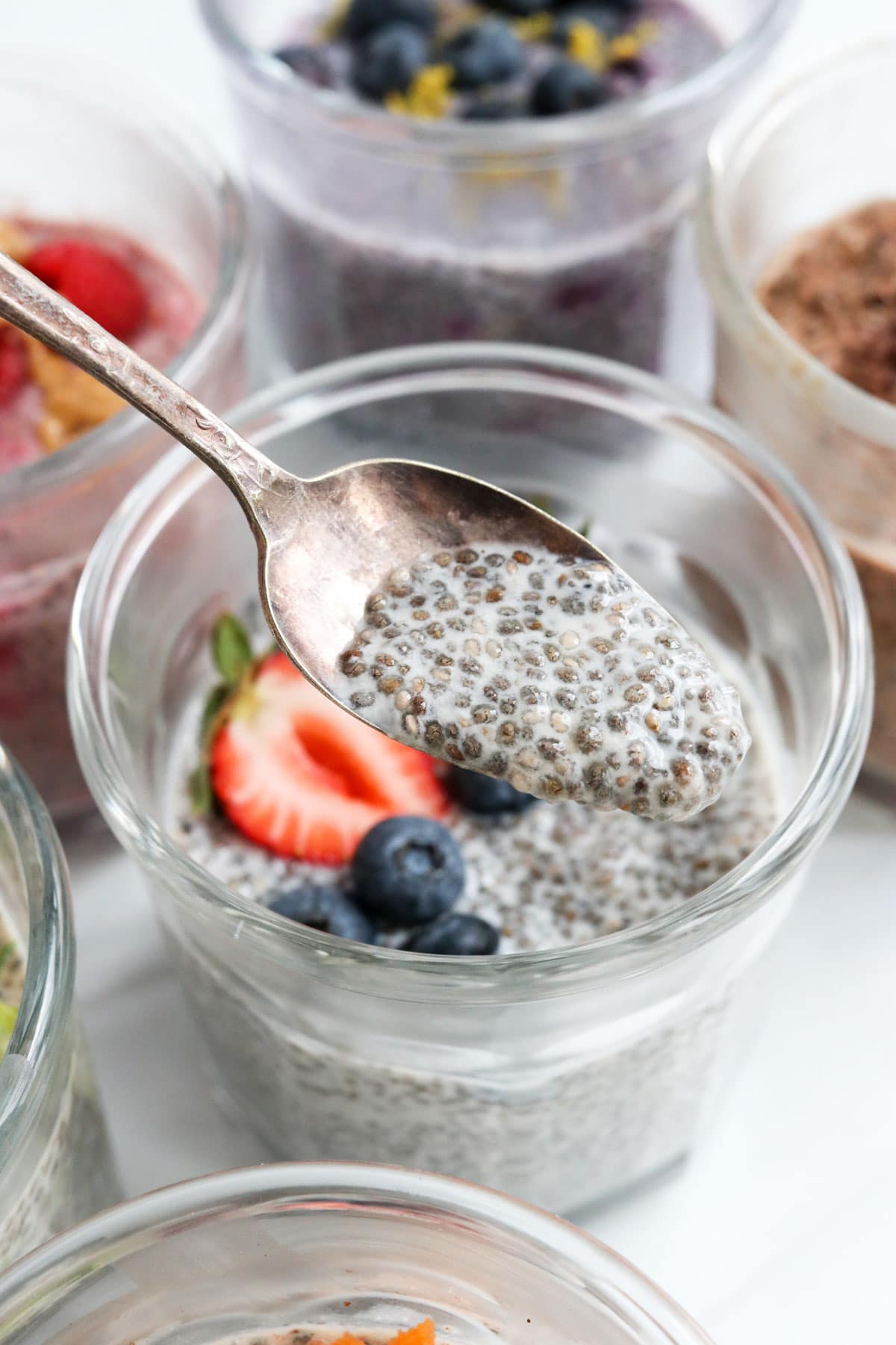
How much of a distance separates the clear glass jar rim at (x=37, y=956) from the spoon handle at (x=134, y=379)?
218mm

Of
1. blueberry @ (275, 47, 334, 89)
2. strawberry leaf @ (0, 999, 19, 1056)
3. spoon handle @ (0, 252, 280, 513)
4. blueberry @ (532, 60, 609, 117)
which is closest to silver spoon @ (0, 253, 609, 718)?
spoon handle @ (0, 252, 280, 513)

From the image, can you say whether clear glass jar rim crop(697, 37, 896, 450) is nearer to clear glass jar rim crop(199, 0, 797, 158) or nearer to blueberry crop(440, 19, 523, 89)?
clear glass jar rim crop(199, 0, 797, 158)

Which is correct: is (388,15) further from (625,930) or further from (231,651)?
(625,930)

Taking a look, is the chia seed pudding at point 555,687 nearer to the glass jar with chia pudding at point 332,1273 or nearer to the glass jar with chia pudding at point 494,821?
the glass jar with chia pudding at point 494,821

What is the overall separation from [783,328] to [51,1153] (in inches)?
36.5

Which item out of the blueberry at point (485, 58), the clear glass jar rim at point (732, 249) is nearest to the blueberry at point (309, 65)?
the blueberry at point (485, 58)

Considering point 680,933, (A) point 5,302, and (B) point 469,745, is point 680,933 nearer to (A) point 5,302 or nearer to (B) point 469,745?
(B) point 469,745

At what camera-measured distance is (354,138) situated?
150 cm

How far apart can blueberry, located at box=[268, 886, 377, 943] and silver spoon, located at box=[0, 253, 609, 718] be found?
0.60 ft

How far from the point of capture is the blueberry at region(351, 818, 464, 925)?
110cm

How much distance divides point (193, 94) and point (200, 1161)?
1.30m

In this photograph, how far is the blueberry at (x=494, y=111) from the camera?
158 cm

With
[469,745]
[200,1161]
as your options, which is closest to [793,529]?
[469,745]

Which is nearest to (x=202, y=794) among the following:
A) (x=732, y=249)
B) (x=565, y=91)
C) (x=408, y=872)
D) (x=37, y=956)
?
(x=408, y=872)
